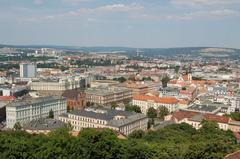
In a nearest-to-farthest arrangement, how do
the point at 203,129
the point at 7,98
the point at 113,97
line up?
the point at 203,129
the point at 7,98
the point at 113,97

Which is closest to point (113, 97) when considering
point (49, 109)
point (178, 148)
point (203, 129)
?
point (49, 109)

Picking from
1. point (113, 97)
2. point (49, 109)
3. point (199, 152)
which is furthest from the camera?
point (113, 97)

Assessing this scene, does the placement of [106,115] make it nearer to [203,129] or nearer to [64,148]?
[203,129]

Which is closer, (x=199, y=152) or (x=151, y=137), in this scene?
(x=199, y=152)

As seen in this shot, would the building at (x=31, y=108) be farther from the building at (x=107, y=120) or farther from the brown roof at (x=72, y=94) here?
the brown roof at (x=72, y=94)

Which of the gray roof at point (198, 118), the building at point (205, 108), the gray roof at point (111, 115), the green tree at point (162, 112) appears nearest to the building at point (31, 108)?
the gray roof at point (111, 115)

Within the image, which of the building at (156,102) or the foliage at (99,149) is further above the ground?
the foliage at (99,149)

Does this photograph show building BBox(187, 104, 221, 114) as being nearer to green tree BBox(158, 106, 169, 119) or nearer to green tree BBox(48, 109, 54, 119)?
green tree BBox(158, 106, 169, 119)
